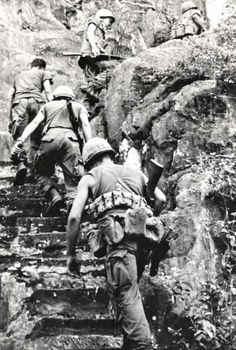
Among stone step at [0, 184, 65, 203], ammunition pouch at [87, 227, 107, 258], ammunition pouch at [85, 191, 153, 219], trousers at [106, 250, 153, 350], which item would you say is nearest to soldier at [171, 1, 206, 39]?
stone step at [0, 184, 65, 203]

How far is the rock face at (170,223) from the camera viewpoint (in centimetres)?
564

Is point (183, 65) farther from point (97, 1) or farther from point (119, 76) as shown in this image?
point (97, 1)

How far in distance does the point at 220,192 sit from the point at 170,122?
2297 millimetres

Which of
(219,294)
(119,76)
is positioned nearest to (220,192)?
(219,294)

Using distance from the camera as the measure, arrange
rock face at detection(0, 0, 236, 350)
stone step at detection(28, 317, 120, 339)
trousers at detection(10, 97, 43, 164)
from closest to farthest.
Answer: stone step at detection(28, 317, 120, 339), rock face at detection(0, 0, 236, 350), trousers at detection(10, 97, 43, 164)

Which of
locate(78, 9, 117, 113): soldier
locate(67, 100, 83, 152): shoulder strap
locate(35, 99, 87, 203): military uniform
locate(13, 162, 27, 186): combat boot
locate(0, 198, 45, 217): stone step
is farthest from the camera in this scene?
locate(78, 9, 117, 113): soldier

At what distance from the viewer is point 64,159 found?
852cm

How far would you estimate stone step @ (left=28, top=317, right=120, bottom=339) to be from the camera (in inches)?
212

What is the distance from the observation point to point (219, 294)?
5.85 m

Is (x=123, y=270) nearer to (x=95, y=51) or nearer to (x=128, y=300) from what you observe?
(x=128, y=300)

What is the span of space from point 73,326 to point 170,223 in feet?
6.25

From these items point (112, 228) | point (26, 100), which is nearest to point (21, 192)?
point (26, 100)

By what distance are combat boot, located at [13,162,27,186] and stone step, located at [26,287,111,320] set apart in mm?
3763

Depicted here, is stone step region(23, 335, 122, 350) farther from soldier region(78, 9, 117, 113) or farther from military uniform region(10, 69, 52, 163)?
soldier region(78, 9, 117, 113)
